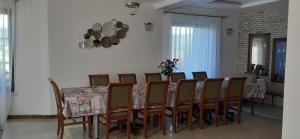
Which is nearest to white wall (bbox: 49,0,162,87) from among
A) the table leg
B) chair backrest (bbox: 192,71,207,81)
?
chair backrest (bbox: 192,71,207,81)

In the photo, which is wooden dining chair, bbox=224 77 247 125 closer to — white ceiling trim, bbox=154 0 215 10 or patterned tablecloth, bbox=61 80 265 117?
patterned tablecloth, bbox=61 80 265 117

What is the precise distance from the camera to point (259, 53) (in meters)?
6.91

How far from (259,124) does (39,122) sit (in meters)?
4.11

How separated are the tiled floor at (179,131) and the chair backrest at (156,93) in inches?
21.7

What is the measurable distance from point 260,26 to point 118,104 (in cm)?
485

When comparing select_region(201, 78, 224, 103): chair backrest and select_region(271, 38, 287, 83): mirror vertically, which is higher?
select_region(271, 38, 287, 83): mirror

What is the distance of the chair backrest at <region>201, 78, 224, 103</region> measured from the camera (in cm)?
447

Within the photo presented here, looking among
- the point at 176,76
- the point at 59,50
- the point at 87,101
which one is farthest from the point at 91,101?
the point at 176,76

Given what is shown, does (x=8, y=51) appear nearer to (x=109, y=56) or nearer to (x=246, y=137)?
(x=109, y=56)

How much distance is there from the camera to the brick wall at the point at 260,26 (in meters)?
6.38

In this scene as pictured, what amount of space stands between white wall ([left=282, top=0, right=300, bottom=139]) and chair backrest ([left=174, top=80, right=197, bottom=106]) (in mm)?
1964

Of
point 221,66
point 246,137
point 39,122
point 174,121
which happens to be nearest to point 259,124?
point 246,137

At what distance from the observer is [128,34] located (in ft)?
19.3

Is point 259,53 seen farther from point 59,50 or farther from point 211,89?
Result: point 59,50
